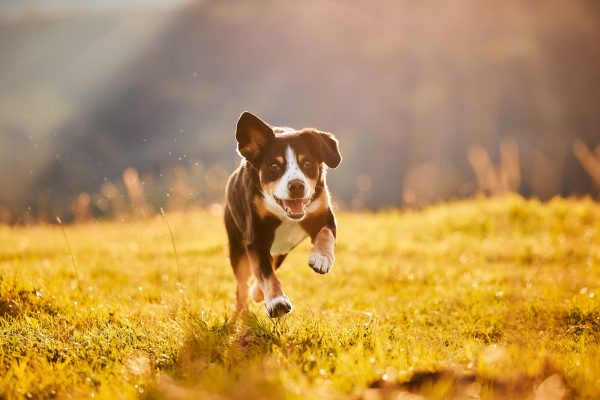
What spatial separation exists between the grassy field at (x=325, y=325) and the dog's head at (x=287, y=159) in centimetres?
90

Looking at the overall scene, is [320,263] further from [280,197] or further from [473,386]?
[473,386]

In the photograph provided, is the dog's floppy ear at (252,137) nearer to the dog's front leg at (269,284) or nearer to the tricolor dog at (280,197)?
the tricolor dog at (280,197)

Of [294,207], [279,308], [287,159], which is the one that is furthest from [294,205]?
[279,308]

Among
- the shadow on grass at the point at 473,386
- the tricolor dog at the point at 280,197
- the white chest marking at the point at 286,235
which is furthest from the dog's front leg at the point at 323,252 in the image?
the shadow on grass at the point at 473,386

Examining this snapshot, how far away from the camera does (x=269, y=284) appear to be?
4.31m

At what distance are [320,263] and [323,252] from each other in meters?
0.17

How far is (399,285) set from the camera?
6.78m

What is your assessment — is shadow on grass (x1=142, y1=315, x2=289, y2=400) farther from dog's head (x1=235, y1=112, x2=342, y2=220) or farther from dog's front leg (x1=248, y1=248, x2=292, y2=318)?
dog's head (x1=235, y1=112, x2=342, y2=220)

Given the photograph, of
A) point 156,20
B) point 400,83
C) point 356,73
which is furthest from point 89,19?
point 400,83

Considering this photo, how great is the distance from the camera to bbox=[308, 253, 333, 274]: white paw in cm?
415

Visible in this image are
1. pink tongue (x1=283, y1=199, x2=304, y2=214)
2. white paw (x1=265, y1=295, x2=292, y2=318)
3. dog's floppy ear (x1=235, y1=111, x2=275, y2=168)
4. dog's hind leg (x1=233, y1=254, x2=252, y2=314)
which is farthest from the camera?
dog's hind leg (x1=233, y1=254, x2=252, y2=314)

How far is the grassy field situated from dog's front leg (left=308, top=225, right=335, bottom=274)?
1.36ft

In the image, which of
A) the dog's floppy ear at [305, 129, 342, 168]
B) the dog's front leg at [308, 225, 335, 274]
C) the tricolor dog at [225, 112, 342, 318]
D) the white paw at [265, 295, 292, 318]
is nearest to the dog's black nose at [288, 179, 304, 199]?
the tricolor dog at [225, 112, 342, 318]

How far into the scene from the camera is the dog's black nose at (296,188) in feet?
13.8
